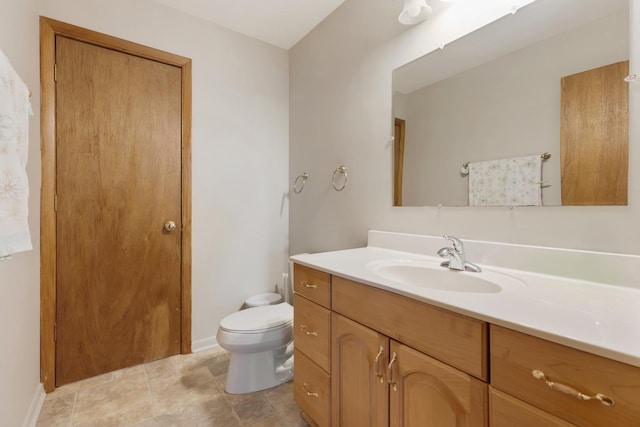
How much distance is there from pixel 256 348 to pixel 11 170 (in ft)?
4.28

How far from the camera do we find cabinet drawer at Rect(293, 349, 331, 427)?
3.87 ft

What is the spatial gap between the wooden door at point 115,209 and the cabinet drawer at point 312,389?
45.4 inches

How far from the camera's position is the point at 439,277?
1166mm

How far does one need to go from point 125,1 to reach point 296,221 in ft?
6.11

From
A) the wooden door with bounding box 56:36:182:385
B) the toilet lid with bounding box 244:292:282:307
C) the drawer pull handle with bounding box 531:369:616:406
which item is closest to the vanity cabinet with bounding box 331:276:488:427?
the drawer pull handle with bounding box 531:369:616:406

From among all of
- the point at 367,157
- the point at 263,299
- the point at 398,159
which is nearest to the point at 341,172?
the point at 367,157

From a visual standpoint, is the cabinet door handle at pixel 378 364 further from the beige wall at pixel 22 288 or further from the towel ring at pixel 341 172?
the beige wall at pixel 22 288

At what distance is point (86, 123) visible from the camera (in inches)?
68.0

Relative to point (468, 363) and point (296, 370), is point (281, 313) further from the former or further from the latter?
point (468, 363)

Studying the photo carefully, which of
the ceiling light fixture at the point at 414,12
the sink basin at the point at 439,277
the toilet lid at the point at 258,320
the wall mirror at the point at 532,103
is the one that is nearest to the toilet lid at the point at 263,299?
the toilet lid at the point at 258,320

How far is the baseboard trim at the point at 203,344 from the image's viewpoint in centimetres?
210

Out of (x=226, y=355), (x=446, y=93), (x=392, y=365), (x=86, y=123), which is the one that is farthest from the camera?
(x=226, y=355)

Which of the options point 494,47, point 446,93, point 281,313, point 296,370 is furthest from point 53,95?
point 494,47

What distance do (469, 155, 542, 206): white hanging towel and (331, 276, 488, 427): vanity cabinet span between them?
0.65 metres
